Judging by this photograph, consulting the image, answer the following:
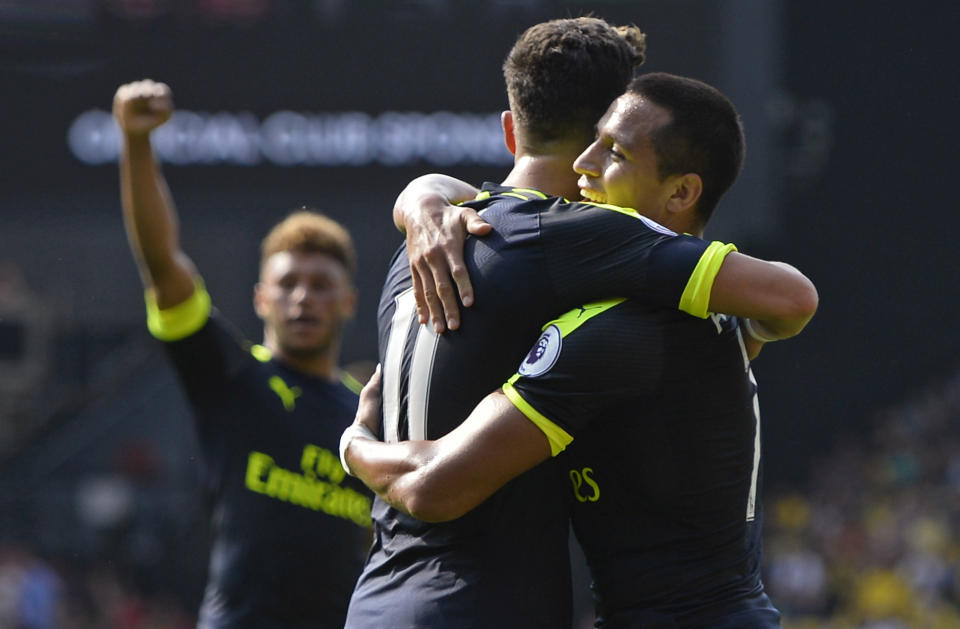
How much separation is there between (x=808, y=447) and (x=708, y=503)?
15709mm

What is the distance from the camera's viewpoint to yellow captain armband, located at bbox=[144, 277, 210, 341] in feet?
13.9

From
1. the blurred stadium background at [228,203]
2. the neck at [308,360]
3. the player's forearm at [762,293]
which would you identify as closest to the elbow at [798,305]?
the player's forearm at [762,293]

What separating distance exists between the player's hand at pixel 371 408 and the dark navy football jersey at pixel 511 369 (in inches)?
7.4

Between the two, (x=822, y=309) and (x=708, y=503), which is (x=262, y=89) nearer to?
(x=822, y=309)

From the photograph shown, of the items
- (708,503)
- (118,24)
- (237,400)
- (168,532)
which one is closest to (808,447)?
(168,532)

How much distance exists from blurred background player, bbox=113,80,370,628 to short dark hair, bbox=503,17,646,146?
1330mm

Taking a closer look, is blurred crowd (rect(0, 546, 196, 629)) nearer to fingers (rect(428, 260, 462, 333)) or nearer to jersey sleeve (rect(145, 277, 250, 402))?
jersey sleeve (rect(145, 277, 250, 402))

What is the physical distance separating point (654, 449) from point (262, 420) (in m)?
2.08

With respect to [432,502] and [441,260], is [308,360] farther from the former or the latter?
[432,502]

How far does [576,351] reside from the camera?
2.61 metres

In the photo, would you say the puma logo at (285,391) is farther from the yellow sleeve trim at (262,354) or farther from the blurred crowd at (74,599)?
the blurred crowd at (74,599)

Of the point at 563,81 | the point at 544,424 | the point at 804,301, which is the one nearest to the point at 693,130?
the point at 563,81

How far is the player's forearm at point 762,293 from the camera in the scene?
8.58 ft

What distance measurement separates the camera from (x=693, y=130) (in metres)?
2.84
